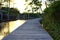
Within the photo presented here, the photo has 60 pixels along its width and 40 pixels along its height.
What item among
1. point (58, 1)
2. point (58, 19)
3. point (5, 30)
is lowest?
point (5, 30)

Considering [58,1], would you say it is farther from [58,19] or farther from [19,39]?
[19,39]

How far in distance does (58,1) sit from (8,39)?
366 centimetres

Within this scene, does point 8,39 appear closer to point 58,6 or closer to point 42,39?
point 42,39

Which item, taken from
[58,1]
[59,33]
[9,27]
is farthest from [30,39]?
[9,27]

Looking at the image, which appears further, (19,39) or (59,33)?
(19,39)

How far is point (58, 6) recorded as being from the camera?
12.8 metres

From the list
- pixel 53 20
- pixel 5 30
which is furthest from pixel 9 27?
pixel 53 20

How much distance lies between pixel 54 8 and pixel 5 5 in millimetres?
53912

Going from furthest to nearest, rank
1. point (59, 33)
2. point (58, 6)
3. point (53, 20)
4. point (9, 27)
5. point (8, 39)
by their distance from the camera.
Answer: point (9, 27)
point (53, 20)
point (58, 6)
point (8, 39)
point (59, 33)

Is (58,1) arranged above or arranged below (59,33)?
above

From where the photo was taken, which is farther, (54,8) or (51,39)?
(54,8)

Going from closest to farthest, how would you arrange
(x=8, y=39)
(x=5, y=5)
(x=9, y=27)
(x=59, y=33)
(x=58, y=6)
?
(x=59, y=33) < (x=8, y=39) < (x=58, y=6) < (x=9, y=27) < (x=5, y=5)

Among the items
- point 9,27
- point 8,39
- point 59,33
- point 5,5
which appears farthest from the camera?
point 5,5

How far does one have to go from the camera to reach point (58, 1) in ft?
43.7
